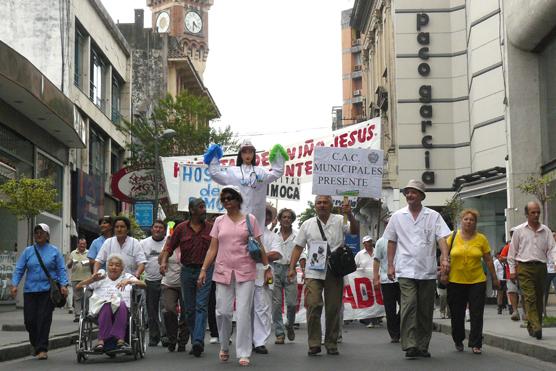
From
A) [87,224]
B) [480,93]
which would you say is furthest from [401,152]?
[87,224]

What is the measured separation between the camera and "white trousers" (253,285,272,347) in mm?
12062

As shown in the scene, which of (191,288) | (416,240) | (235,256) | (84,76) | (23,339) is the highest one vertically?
(84,76)

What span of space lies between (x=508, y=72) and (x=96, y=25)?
721 inches

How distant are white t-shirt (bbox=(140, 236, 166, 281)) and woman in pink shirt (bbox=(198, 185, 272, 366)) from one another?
425cm

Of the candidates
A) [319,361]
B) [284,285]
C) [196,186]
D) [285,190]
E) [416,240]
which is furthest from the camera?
[196,186]

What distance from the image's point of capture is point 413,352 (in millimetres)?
12078

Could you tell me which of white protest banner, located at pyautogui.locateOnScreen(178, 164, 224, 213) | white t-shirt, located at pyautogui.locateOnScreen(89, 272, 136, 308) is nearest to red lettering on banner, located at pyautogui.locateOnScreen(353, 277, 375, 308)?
white protest banner, located at pyautogui.locateOnScreen(178, 164, 224, 213)

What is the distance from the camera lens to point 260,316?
12047 mm

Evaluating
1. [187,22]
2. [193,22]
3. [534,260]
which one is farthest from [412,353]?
[193,22]

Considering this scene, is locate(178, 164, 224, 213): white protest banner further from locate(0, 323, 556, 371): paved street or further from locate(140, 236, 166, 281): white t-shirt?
locate(0, 323, 556, 371): paved street

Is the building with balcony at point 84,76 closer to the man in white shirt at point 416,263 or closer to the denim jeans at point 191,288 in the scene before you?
the denim jeans at point 191,288

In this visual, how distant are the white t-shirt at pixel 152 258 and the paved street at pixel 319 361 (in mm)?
1622

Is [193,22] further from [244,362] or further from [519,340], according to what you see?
[244,362]

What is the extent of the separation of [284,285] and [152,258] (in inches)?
82.0
